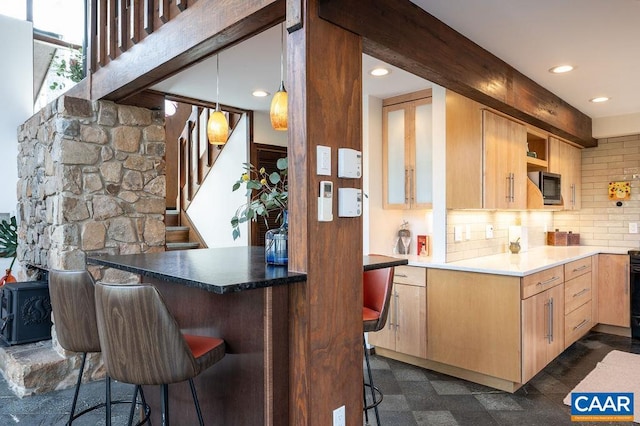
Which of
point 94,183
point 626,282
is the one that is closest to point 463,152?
point 626,282

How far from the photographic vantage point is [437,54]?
2.57m

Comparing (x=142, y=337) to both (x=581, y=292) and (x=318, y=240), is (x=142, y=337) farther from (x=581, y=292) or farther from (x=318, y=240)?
(x=581, y=292)

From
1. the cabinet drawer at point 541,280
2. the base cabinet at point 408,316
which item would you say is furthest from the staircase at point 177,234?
the cabinet drawer at point 541,280

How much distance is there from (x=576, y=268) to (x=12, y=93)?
6.14 m

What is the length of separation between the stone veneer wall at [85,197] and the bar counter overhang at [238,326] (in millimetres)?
1255

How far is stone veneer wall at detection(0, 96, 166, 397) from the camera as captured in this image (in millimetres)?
3264

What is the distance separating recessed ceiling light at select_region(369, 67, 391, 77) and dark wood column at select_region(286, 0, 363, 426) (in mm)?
1232

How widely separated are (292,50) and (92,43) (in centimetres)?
235

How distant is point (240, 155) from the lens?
5047 mm

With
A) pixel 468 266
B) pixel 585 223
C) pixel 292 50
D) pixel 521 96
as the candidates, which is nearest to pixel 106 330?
pixel 292 50

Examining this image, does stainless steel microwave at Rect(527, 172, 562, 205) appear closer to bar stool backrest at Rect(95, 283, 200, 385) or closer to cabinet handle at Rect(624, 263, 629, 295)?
cabinet handle at Rect(624, 263, 629, 295)

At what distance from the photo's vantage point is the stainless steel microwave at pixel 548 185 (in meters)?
4.31

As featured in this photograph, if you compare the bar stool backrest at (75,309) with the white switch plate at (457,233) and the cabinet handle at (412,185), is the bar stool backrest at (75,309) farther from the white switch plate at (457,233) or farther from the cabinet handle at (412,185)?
the white switch plate at (457,233)

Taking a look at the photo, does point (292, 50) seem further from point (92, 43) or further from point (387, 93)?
point (92, 43)
